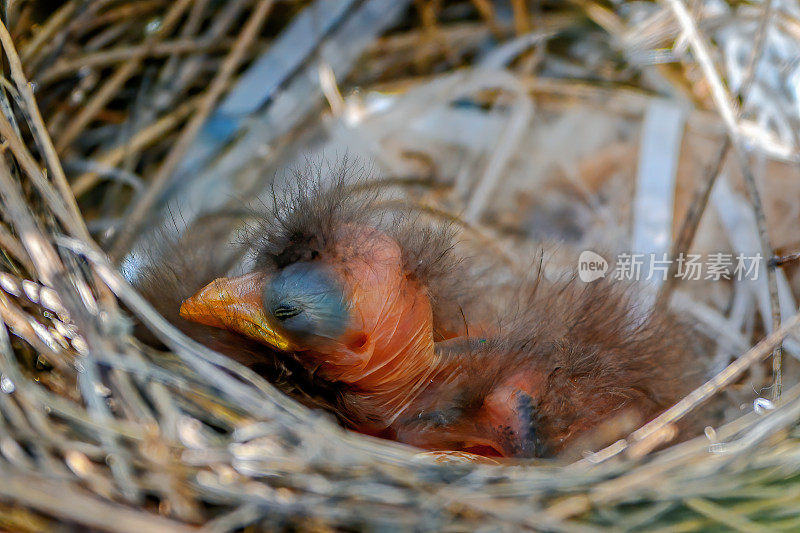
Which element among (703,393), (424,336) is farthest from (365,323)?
(703,393)

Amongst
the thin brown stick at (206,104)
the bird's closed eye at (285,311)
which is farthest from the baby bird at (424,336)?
the thin brown stick at (206,104)

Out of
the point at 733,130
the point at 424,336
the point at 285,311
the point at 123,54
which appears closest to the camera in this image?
the point at 285,311

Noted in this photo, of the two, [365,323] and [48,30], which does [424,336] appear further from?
[48,30]

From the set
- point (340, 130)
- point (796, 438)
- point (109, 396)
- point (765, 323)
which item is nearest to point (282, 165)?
point (340, 130)

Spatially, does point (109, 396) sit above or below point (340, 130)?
below

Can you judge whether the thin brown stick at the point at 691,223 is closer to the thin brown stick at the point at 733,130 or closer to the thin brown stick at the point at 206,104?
the thin brown stick at the point at 733,130

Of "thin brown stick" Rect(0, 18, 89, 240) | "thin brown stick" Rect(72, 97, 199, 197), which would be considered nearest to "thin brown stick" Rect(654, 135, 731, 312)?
"thin brown stick" Rect(0, 18, 89, 240)

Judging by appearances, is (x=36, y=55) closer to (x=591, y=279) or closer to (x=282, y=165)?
(x=282, y=165)
